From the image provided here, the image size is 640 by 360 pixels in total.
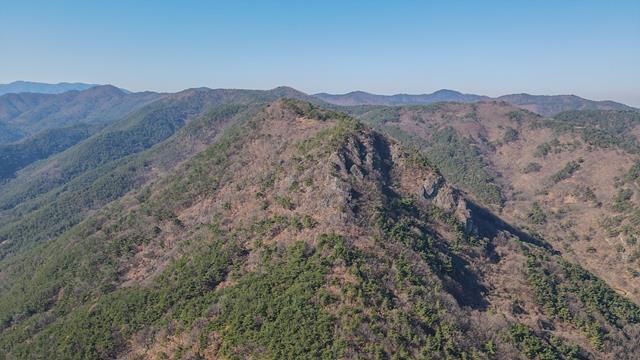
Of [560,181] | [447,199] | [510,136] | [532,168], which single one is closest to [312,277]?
[447,199]

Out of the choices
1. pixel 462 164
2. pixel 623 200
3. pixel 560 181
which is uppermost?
pixel 462 164

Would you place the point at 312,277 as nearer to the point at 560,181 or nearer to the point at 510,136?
the point at 560,181

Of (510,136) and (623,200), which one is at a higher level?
(510,136)

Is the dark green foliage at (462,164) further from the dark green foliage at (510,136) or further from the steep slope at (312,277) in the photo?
the steep slope at (312,277)

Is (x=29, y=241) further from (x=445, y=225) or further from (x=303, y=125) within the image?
(x=445, y=225)

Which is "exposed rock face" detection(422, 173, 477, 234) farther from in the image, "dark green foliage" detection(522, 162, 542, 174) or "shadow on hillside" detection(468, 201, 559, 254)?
"dark green foliage" detection(522, 162, 542, 174)
